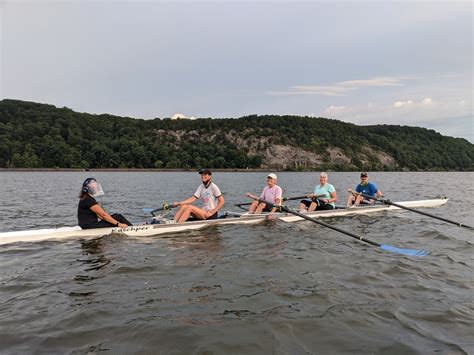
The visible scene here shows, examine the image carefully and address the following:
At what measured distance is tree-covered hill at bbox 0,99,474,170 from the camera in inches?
4454

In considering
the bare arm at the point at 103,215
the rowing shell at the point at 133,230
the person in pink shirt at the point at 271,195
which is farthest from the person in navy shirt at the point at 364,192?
the bare arm at the point at 103,215

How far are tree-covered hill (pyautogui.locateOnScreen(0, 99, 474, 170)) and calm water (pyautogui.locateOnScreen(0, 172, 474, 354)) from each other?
114553 mm

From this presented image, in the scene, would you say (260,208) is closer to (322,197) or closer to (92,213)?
(322,197)

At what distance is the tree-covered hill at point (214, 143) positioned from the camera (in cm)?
11312

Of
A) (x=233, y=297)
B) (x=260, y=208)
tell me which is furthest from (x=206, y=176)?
(x=233, y=297)

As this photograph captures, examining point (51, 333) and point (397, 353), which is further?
point (51, 333)

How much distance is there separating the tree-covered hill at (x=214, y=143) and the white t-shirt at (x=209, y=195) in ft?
367

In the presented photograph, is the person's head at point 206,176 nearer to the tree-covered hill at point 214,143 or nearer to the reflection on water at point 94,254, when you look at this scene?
the reflection on water at point 94,254

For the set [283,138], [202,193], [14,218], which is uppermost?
[283,138]

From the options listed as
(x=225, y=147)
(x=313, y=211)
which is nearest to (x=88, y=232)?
(x=313, y=211)

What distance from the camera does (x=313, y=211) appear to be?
1343 cm

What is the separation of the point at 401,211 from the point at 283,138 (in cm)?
13781

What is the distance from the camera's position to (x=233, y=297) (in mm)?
5688

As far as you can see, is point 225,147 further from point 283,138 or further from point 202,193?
point 202,193
